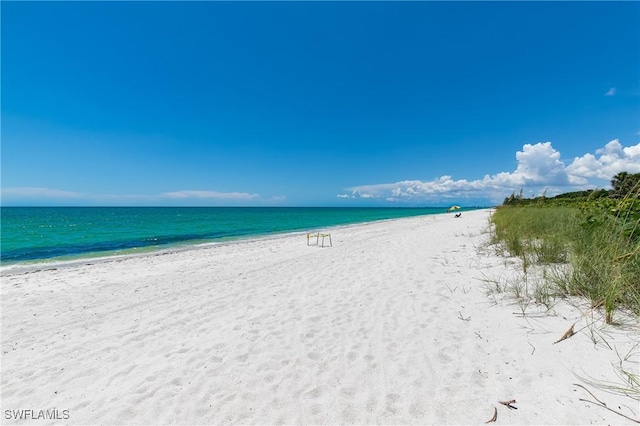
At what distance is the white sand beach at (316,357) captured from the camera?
258 cm

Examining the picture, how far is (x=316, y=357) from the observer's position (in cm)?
348

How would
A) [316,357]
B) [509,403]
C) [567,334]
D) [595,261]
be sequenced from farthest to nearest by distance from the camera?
[595,261], [316,357], [567,334], [509,403]

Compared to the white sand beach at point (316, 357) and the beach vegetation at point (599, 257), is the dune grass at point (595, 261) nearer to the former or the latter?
the beach vegetation at point (599, 257)

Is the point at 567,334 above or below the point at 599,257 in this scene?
below

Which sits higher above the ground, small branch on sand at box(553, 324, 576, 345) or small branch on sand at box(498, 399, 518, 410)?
small branch on sand at box(553, 324, 576, 345)

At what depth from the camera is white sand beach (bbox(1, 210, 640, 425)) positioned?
2584 millimetres

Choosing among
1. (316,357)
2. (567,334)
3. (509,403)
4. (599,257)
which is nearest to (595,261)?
(599,257)

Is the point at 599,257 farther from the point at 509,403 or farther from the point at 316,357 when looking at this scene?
the point at 316,357

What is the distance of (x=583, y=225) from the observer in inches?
213

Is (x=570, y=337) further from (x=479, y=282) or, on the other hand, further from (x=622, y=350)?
(x=479, y=282)

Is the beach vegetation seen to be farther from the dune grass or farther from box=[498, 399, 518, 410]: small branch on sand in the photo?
box=[498, 399, 518, 410]: small branch on sand

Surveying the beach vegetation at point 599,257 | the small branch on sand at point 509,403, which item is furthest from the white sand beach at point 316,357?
the beach vegetation at point 599,257

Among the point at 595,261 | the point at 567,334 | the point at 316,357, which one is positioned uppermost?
the point at 595,261

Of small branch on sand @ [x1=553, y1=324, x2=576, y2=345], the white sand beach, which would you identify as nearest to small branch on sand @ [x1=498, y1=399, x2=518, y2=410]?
the white sand beach
